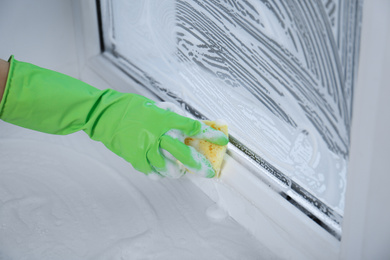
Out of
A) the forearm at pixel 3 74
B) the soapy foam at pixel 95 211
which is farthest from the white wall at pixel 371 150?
the forearm at pixel 3 74

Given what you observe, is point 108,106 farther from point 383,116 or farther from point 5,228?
point 383,116

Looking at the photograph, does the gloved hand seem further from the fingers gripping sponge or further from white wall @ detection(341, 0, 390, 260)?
white wall @ detection(341, 0, 390, 260)

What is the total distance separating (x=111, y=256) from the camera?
3.91 ft

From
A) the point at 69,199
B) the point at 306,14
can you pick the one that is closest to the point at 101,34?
the point at 69,199

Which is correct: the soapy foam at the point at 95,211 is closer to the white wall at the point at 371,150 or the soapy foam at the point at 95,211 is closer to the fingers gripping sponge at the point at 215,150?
the fingers gripping sponge at the point at 215,150

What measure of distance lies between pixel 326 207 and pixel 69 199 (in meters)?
0.72

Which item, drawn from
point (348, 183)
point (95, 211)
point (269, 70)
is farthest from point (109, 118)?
point (348, 183)

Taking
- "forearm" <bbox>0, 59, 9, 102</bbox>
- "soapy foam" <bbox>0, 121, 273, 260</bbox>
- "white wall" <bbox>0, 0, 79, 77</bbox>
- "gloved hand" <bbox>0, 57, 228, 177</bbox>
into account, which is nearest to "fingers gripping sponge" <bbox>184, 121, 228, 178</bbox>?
"gloved hand" <bbox>0, 57, 228, 177</bbox>

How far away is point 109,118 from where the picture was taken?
4.20 ft

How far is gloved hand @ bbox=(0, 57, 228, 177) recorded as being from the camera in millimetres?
1222

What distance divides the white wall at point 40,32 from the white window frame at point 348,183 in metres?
0.06

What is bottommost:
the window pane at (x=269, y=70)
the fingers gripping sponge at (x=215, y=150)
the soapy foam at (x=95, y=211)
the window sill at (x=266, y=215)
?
the soapy foam at (x=95, y=211)

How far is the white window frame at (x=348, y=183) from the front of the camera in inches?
30.8

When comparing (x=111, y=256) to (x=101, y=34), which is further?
(x=101, y=34)
